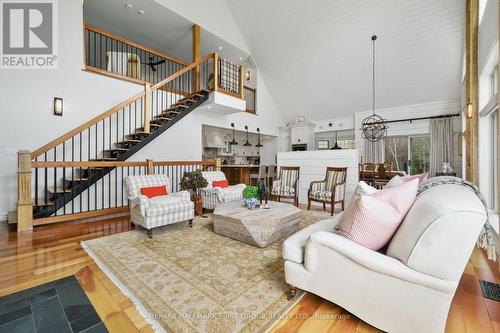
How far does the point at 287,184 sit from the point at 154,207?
2.97 meters

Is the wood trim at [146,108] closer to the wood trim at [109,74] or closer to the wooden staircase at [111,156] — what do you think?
the wooden staircase at [111,156]

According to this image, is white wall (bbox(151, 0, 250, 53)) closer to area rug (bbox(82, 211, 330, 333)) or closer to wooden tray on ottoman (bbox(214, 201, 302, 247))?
wooden tray on ottoman (bbox(214, 201, 302, 247))

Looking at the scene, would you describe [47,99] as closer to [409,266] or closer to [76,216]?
[76,216]

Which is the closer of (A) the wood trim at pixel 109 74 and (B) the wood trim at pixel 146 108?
(A) the wood trim at pixel 109 74

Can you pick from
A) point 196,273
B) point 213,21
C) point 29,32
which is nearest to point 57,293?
point 196,273

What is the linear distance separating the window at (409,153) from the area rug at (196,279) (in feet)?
21.9

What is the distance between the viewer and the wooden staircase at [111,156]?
138 inches

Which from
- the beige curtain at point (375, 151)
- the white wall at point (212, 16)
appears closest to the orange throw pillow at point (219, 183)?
the white wall at point (212, 16)

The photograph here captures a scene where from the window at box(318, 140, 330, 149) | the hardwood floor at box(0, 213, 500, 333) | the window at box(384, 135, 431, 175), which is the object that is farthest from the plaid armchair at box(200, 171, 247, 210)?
the window at box(384, 135, 431, 175)

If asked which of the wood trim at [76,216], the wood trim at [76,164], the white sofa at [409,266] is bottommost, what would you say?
the wood trim at [76,216]

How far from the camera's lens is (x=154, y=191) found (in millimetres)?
3441

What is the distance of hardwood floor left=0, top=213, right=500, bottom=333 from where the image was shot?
4.57 ft

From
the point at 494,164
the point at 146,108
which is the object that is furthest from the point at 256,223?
the point at 494,164

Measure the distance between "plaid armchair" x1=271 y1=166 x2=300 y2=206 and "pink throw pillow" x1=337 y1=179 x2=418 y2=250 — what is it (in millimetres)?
3299
